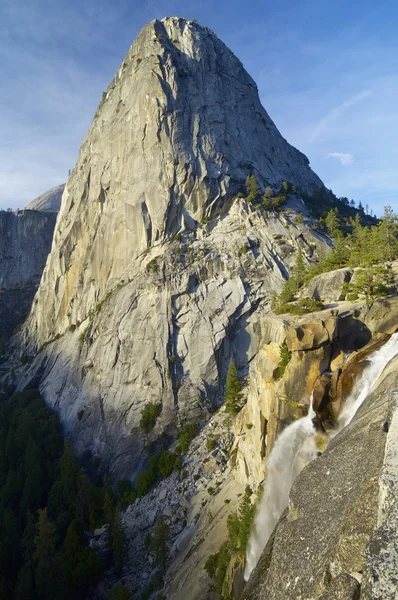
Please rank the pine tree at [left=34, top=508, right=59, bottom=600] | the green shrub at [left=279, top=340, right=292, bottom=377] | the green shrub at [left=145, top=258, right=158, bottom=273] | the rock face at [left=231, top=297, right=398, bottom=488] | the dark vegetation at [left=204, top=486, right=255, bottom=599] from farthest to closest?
1. the green shrub at [left=145, top=258, right=158, bottom=273]
2. the pine tree at [left=34, top=508, right=59, bottom=600]
3. the green shrub at [left=279, top=340, right=292, bottom=377]
4. the dark vegetation at [left=204, top=486, right=255, bottom=599]
5. the rock face at [left=231, top=297, right=398, bottom=488]

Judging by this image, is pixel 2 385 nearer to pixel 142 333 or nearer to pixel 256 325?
pixel 142 333

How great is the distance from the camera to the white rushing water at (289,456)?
23406 millimetres

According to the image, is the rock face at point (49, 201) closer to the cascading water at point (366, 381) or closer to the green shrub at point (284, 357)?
the green shrub at point (284, 357)

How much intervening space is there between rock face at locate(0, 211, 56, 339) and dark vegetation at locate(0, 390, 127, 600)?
69.3 meters

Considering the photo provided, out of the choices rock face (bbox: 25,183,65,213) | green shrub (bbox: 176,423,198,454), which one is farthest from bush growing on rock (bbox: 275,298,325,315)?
rock face (bbox: 25,183,65,213)

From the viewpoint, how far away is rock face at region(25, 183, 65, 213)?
173 metres

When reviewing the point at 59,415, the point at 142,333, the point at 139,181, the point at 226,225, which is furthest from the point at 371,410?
the point at 139,181

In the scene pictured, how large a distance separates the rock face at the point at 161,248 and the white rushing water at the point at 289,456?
78.5ft

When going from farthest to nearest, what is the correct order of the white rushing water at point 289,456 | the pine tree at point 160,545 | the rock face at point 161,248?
1. the rock face at point 161,248
2. the pine tree at point 160,545
3. the white rushing water at point 289,456

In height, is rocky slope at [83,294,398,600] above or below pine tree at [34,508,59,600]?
above

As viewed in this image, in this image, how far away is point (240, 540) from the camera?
2639 centimetres

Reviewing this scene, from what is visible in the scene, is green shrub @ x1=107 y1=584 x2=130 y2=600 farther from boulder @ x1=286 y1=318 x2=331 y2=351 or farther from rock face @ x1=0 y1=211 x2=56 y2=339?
rock face @ x1=0 y1=211 x2=56 y2=339

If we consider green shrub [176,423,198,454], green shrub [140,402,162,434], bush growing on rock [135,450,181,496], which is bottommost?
bush growing on rock [135,450,181,496]

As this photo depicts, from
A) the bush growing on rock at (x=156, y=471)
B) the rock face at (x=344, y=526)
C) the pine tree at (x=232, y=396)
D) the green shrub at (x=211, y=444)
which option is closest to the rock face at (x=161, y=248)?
the bush growing on rock at (x=156, y=471)
